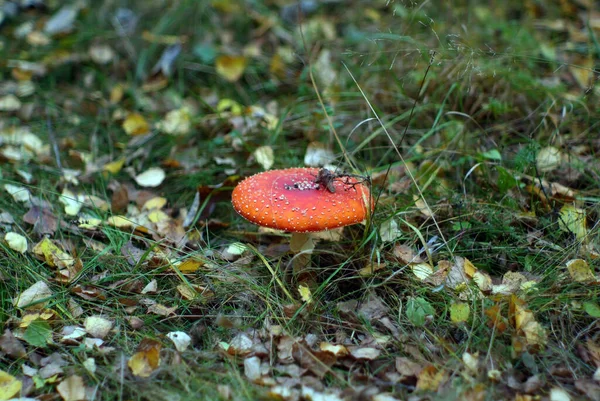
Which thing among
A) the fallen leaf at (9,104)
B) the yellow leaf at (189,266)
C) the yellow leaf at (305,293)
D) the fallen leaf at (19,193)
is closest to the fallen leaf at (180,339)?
the yellow leaf at (189,266)

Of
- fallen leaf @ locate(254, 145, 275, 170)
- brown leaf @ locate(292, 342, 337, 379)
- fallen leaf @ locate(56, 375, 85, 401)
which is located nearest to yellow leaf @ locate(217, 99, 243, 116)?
fallen leaf @ locate(254, 145, 275, 170)

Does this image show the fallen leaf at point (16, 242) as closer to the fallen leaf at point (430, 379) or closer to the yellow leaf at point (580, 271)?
the fallen leaf at point (430, 379)

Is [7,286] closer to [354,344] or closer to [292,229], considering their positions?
[292,229]

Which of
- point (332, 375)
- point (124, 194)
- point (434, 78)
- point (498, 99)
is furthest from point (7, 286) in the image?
point (498, 99)

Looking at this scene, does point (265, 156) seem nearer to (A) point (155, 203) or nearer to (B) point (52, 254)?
(A) point (155, 203)

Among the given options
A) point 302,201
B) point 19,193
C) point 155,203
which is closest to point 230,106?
point 155,203

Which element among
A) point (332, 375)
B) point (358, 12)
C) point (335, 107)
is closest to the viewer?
point (332, 375)
